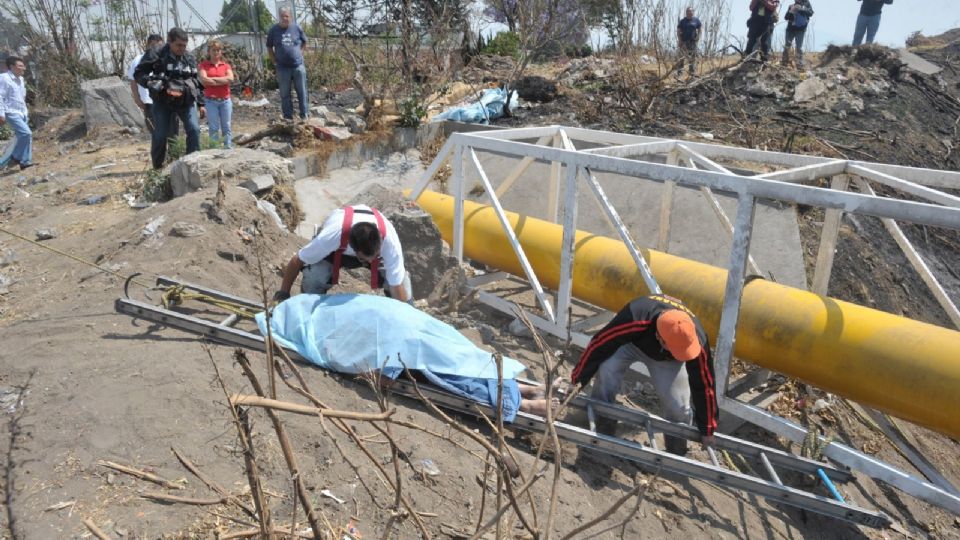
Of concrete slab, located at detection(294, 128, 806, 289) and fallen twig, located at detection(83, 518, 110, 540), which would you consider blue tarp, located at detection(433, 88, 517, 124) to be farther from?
fallen twig, located at detection(83, 518, 110, 540)

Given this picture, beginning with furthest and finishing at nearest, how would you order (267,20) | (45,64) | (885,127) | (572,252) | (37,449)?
(267,20), (45,64), (885,127), (572,252), (37,449)

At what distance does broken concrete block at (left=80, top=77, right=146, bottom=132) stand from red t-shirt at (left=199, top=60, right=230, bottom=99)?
3982mm

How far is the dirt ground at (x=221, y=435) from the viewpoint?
2.86 m

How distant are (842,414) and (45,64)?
1552 cm

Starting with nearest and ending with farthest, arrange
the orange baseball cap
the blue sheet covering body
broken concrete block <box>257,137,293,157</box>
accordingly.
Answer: the orange baseball cap → the blue sheet covering body → broken concrete block <box>257,137,293,157</box>

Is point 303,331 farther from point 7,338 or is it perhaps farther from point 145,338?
point 7,338

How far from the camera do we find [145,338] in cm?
432

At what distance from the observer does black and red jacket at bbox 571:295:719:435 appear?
161 inches

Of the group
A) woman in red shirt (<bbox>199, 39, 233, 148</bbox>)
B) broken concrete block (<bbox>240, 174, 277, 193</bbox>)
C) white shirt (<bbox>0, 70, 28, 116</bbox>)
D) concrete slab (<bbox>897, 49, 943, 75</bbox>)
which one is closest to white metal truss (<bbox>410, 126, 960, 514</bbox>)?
broken concrete block (<bbox>240, 174, 277, 193</bbox>)

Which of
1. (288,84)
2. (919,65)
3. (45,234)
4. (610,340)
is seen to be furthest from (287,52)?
(919,65)

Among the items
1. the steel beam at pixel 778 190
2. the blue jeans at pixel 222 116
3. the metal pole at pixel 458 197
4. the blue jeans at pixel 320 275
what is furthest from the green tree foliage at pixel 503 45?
the blue jeans at pixel 320 275

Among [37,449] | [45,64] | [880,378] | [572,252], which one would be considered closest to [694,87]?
[572,252]

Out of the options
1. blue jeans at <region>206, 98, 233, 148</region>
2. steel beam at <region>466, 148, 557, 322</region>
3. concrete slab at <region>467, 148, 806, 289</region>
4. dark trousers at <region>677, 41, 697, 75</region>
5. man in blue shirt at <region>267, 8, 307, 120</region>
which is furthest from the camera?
dark trousers at <region>677, 41, 697, 75</region>

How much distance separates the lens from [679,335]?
391 centimetres
